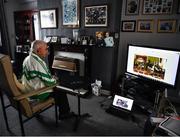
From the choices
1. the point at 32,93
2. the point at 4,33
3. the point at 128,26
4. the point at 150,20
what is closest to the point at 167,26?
the point at 150,20

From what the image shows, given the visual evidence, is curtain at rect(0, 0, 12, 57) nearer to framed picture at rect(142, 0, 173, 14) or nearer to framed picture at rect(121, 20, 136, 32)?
framed picture at rect(121, 20, 136, 32)

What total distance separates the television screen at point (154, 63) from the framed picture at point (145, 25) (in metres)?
0.46

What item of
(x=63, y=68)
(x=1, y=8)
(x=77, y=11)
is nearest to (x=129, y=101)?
(x=63, y=68)

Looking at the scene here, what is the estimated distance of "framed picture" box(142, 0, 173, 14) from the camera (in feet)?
7.80

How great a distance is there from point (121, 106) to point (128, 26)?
1532 mm

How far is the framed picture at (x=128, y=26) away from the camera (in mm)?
2781

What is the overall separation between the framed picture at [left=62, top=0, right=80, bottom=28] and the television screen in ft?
4.44

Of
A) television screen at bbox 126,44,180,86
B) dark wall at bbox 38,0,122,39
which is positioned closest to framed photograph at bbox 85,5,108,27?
dark wall at bbox 38,0,122,39

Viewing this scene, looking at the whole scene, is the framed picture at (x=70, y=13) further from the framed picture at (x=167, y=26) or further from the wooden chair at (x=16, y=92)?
the wooden chair at (x=16, y=92)

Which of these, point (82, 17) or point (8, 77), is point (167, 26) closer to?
point (82, 17)

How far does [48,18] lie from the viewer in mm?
3498

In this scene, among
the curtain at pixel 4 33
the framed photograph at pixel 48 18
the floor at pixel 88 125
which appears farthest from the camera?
the curtain at pixel 4 33

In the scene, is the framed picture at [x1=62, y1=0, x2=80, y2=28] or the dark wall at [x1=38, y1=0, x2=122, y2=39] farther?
the framed picture at [x1=62, y1=0, x2=80, y2=28]

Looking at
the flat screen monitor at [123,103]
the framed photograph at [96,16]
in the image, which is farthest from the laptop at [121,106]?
the framed photograph at [96,16]
